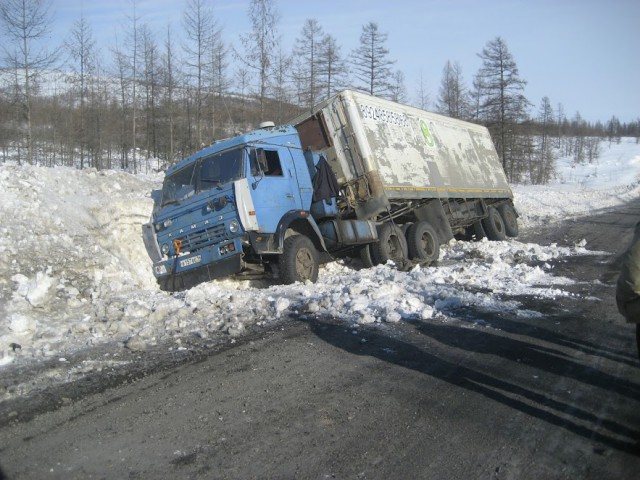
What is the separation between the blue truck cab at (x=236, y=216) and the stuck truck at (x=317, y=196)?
0.8 inches

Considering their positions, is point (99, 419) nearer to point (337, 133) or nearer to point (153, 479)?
point (153, 479)

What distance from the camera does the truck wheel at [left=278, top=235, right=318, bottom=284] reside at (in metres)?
9.29

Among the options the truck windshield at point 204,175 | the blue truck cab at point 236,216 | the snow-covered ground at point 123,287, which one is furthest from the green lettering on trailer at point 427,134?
the truck windshield at point 204,175

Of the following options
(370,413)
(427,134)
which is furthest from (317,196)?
(370,413)

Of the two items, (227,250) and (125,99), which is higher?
(125,99)

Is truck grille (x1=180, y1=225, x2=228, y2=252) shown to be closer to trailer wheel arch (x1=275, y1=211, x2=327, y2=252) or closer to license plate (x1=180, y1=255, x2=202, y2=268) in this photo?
license plate (x1=180, y1=255, x2=202, y2=268)

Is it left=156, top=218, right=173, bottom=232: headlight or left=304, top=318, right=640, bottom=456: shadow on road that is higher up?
left=156, top=218, right=173, bottom=232: headlight

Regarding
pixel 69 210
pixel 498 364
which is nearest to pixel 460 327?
pixel 498 364

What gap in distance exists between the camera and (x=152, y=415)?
4172 millimetres

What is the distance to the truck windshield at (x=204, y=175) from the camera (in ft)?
30.2

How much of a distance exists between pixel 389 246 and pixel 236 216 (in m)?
4.77

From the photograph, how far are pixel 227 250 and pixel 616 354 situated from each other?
6.03 m

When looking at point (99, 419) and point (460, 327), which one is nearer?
point (99, 419)

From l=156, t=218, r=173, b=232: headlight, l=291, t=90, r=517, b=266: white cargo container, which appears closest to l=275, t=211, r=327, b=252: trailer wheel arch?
l=291, t=90, r=517, b=266: white cargo container
